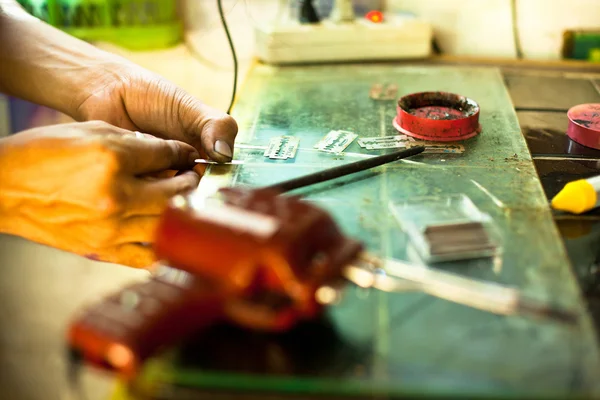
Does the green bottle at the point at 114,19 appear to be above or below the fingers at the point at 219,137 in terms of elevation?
above

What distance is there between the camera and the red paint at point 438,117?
128cm

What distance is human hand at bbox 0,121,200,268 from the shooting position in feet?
3.33

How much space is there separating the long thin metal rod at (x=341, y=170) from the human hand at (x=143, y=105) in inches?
12.5

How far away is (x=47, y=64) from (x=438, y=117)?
3.23 feet

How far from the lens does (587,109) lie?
136 cm

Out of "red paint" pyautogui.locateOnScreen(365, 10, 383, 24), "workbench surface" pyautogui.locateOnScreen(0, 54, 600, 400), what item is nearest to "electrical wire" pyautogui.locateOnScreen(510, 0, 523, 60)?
"workbench surface" pyautogui.locateOnScreen(0, 54, 600, 400)

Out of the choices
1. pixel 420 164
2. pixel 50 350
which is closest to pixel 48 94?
pixel 420 164

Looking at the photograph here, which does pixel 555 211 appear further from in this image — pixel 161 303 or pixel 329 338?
pixel 161 303

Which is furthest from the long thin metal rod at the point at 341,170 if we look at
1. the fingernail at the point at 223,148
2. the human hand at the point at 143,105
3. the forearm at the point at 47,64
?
the forearm at the point at 47,64

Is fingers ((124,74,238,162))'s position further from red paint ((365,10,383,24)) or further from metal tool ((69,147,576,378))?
red paint ((365,10,383,24))

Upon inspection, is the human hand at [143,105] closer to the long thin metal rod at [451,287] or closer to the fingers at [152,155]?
the fingers at [152,155]

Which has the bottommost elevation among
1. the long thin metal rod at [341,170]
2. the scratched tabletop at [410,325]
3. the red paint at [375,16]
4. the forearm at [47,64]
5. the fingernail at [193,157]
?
the scratched tabletop at [410,325]

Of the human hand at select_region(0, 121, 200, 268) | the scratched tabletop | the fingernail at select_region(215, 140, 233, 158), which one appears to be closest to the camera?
the scratched tabletop

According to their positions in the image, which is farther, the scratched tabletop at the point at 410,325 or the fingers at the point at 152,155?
the fingers at the point at 152,155
